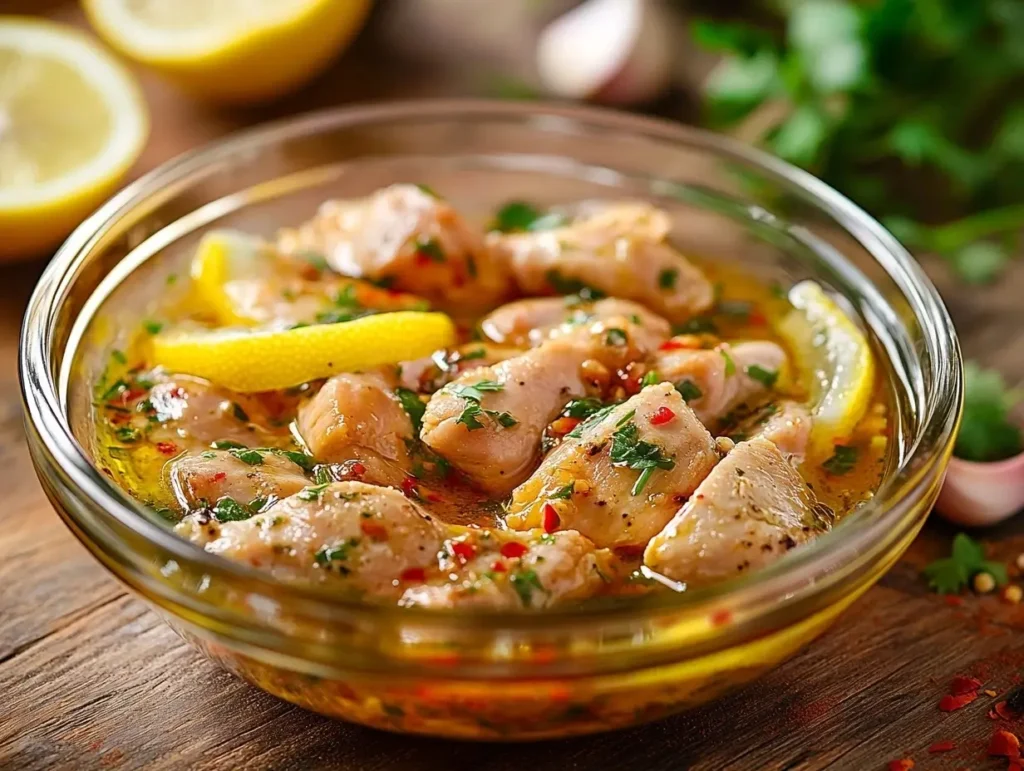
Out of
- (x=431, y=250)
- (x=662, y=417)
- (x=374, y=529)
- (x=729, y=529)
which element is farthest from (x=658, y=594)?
(x=431, y=250)

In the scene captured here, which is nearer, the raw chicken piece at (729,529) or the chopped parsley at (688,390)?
the raw chicken piece at (729,529)

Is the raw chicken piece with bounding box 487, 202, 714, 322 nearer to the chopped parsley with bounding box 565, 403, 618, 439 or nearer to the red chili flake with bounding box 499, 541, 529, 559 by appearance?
the chopped parsley with bounding box 565, 403, 618, 439

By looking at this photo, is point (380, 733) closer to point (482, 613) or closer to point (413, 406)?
point (482, 613)

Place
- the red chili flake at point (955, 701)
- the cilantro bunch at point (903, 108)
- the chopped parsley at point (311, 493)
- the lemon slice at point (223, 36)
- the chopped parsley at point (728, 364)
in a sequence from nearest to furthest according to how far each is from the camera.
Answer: the chopped parsley at point (311, 493), the red chili flake at point (955, 701), the chopped parsley at point (728, 364), the cilantro bunch at point (903, 108), the lemon slice at point (223, 36)

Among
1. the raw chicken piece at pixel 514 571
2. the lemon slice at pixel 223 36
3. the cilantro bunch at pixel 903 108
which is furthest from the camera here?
A: the lemon slice at pixel 223 36

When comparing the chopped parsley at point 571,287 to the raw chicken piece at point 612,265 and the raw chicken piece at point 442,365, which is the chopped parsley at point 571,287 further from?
the raw chicken piece at point 442,365

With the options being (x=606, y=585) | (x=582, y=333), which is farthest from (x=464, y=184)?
(x=606, y=585)

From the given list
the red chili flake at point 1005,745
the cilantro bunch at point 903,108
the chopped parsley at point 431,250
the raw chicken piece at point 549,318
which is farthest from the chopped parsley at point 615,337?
the cilantro bunch at point 903,108
